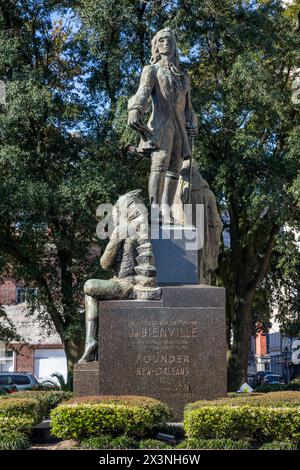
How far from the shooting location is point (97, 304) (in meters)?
12.7

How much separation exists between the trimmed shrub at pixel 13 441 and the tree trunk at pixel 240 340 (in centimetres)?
1712

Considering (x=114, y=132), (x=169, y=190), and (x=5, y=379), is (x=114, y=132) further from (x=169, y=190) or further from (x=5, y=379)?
(x=169, y=190)

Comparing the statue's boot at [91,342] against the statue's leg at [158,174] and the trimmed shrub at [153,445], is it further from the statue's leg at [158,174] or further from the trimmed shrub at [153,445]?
the trimmed shrub at [153,445]

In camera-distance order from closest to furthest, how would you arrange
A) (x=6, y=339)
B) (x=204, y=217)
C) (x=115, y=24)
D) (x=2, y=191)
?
(x=204, y=217) → (x=2, y=191) → (x=115, y=24) → (x=6, y=339)

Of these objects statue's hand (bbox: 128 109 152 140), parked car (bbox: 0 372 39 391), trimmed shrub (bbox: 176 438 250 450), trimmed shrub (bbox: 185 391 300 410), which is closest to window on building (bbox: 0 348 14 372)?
parked car (bbox: 0 372 39 391)

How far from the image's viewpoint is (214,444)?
9.44m

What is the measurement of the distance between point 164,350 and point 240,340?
14.9 metres

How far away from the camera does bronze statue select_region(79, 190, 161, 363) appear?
12.6 m

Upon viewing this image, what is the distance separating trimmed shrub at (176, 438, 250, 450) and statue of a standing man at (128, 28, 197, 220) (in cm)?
503

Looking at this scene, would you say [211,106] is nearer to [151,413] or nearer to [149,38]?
[149,38]

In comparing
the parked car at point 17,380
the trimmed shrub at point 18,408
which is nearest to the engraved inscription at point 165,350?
the trimmed shrub at point 18,408

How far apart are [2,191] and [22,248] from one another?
209cm

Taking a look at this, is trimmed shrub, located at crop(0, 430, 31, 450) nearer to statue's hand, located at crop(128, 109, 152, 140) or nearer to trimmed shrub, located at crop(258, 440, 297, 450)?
trimmed shrub, located at crop(258, 440, 297, 450)
